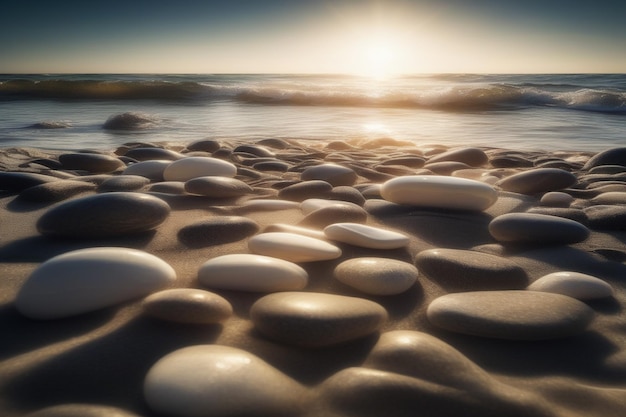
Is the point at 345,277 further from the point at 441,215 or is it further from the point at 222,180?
the point at 222,180

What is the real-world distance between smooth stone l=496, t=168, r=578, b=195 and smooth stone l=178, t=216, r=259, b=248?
1.29m

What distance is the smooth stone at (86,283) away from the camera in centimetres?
94

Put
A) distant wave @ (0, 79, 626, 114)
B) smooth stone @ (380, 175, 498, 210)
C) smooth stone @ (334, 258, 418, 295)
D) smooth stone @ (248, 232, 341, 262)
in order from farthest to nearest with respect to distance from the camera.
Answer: distant wave @ (0, 79, 626, 114)
smooth stone @ (380, 175, 498, 210)
smooth stone @ (248, 232, 341, 262)
smooth stone @ (334, 258, 418, 295)

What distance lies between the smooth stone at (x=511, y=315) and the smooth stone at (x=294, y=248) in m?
0.32

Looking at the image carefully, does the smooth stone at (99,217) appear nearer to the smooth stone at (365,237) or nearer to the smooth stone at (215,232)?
the smooth stone at (215,232)

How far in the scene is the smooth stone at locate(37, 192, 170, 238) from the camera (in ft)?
4.39

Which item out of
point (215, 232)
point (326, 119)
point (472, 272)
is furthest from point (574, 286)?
point (326, 119)

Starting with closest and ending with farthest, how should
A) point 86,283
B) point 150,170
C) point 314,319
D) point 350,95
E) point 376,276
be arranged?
point 314,319 < point 86,283 < point 376,276 < point 150,170 < point 350,95

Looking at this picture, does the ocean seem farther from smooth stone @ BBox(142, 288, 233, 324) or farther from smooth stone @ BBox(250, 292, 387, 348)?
smooth stone @ BBox(250, 292, 387, 348)

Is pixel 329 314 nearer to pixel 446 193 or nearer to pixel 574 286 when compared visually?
pixel 574 286

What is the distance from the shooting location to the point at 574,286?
1.08 meters

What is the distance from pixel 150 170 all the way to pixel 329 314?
1.75 metres

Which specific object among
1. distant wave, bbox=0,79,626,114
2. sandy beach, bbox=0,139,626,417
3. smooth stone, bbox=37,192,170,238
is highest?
distant wave, bbox=0,79,626,114

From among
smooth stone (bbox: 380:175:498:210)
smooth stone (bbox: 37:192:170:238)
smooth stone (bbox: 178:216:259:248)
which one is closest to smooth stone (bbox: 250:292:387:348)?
smooth stone (bbox: 178:216:259:248)
